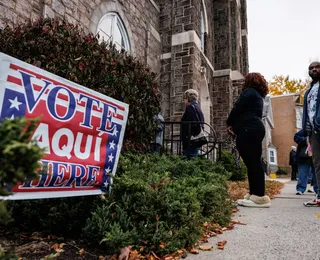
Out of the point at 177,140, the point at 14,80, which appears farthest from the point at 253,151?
the point at 14,80

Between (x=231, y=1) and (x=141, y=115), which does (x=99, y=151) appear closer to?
(x=141, y=115)

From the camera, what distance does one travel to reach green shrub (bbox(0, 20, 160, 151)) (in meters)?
3.02

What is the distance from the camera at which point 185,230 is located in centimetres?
227

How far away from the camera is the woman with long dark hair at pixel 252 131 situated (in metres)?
3.86

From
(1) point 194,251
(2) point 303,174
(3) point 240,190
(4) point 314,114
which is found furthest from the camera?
(3) point 240,190

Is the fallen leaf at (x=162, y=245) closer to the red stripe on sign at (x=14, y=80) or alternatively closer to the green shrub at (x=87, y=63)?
the red stripe on sign at (x=14, y=80)

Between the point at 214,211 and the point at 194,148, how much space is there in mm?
2632

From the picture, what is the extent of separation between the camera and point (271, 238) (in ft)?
8.18

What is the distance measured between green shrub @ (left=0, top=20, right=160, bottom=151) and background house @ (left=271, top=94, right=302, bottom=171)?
28731 mm

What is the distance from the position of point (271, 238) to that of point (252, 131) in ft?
5.43

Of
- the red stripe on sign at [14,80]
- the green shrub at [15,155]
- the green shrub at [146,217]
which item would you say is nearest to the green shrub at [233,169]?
the green shrub at [146,217]

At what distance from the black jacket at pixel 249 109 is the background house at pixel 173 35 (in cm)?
210

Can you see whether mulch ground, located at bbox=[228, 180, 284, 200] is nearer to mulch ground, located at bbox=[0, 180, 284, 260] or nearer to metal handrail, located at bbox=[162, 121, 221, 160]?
metal handrail, located at bbox=[162, 121, 221, 160]

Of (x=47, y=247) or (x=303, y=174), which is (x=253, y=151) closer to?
(x=47, y=247)
